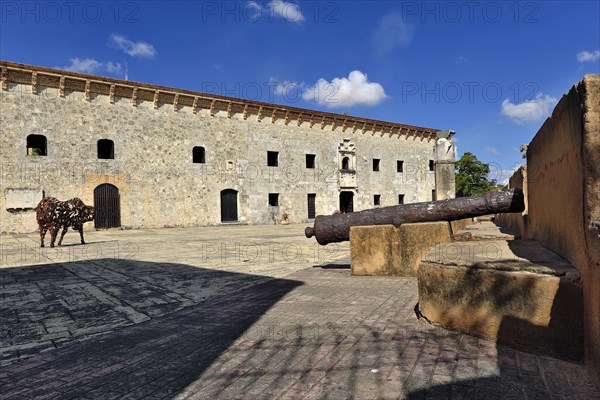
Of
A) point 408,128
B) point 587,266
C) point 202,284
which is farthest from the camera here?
point 408,128

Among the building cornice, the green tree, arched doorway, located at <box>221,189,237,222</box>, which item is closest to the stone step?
the building cornice

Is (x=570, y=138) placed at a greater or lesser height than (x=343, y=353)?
greater

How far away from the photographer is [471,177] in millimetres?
39688

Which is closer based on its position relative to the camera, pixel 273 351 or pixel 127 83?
pixel 273 351

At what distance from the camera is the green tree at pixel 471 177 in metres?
39.2

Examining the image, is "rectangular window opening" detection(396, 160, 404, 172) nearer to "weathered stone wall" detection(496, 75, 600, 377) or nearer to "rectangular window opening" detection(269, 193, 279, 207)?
"rectangular window opening" detection(269, 193, 279, 207)

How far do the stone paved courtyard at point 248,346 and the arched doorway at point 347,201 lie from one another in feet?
72.2

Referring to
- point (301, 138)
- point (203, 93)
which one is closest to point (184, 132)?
point (203, 93)

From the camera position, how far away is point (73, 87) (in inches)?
666

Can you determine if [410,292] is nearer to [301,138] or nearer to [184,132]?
[184,132]

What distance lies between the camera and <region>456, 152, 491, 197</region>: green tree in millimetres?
39250

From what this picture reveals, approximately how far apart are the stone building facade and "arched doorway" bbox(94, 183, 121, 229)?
43 mm

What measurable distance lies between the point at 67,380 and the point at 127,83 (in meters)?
18.4

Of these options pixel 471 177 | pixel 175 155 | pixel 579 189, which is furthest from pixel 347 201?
pixel 579 189
